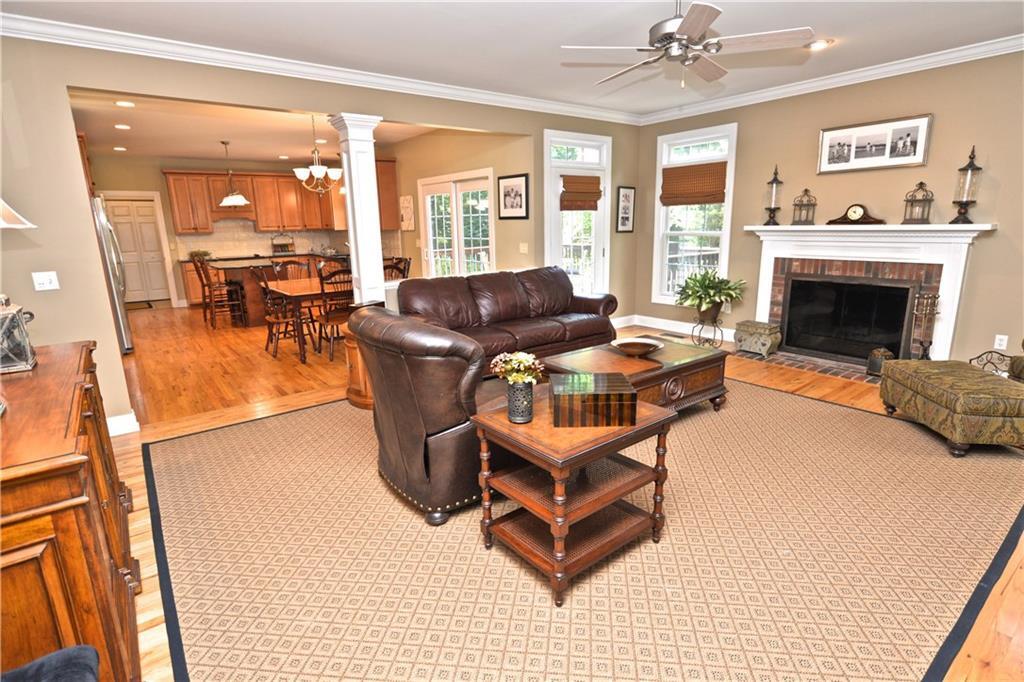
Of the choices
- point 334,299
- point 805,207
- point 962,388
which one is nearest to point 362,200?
point 334,299

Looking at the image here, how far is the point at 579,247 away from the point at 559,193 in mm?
756

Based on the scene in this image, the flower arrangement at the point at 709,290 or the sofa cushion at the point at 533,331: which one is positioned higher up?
the flower arrangement at the point at 709,290

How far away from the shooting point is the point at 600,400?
2051 millimetres

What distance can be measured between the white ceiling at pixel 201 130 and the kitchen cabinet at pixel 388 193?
408 millimetres

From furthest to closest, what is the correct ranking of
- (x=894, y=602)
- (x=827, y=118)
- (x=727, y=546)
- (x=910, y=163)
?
(x=827, y=118) < (x=910, y=163) < (x=727, y=546) < (x=894, y=602)

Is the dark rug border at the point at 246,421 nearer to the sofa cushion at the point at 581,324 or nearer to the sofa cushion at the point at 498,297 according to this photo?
the sofa cushion at the point at 498,297

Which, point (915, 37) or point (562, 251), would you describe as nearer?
point (915, 37)

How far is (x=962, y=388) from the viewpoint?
9.82 feet

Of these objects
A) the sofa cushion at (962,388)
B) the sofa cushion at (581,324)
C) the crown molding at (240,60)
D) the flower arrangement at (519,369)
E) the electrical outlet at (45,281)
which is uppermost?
the crown molding at (240,60)

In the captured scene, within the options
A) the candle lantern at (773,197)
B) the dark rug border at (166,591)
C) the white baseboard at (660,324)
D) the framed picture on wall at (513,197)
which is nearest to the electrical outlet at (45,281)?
the dark rug border at (166,591)

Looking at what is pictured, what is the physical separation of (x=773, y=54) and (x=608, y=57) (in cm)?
135

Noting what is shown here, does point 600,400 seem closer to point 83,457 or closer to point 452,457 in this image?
point 452,457

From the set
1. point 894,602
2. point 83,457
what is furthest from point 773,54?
point 83,457

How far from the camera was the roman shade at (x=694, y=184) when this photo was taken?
5711 mm
